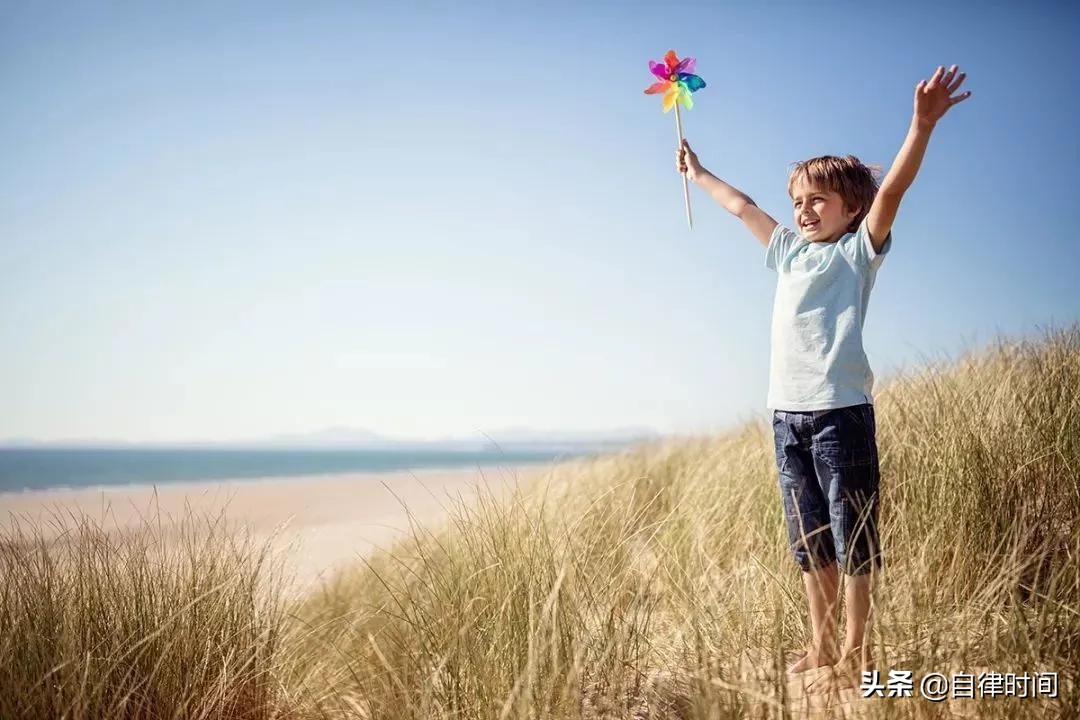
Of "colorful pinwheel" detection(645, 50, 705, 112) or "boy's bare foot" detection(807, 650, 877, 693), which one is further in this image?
"colorful pinwheel" detection(645, 50, 705, 112)

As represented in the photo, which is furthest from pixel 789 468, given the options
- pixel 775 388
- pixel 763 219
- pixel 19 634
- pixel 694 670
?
pixel 19 634

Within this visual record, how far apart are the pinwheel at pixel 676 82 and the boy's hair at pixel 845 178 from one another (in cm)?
68

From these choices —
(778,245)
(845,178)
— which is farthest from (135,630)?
(845,178)

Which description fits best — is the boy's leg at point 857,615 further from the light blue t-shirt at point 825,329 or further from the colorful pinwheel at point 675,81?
the colorful pinwheel at point 675,81

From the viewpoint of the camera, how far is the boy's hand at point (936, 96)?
200 centimetres

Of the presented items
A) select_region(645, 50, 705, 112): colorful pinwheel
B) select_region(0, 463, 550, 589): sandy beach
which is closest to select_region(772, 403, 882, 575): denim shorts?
select_region(645, 50, 705, 112): colorful pinwheel

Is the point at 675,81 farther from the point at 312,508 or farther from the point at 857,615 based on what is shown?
the point at 312,508

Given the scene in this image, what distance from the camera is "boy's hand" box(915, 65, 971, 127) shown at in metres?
2.00

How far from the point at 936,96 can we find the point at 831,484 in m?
1.31

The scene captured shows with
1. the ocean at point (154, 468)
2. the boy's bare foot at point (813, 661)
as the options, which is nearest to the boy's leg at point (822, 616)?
the boy's bare foot at point (813, 661)

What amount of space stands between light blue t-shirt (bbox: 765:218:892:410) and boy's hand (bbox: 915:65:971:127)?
39 centimetres

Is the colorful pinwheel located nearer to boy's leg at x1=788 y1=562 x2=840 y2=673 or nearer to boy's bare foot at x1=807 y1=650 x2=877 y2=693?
boy's leg at x1=788 y1=562 x2=840 y2=673

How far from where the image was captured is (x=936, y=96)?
2.02 m

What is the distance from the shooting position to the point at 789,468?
94.0 inches
